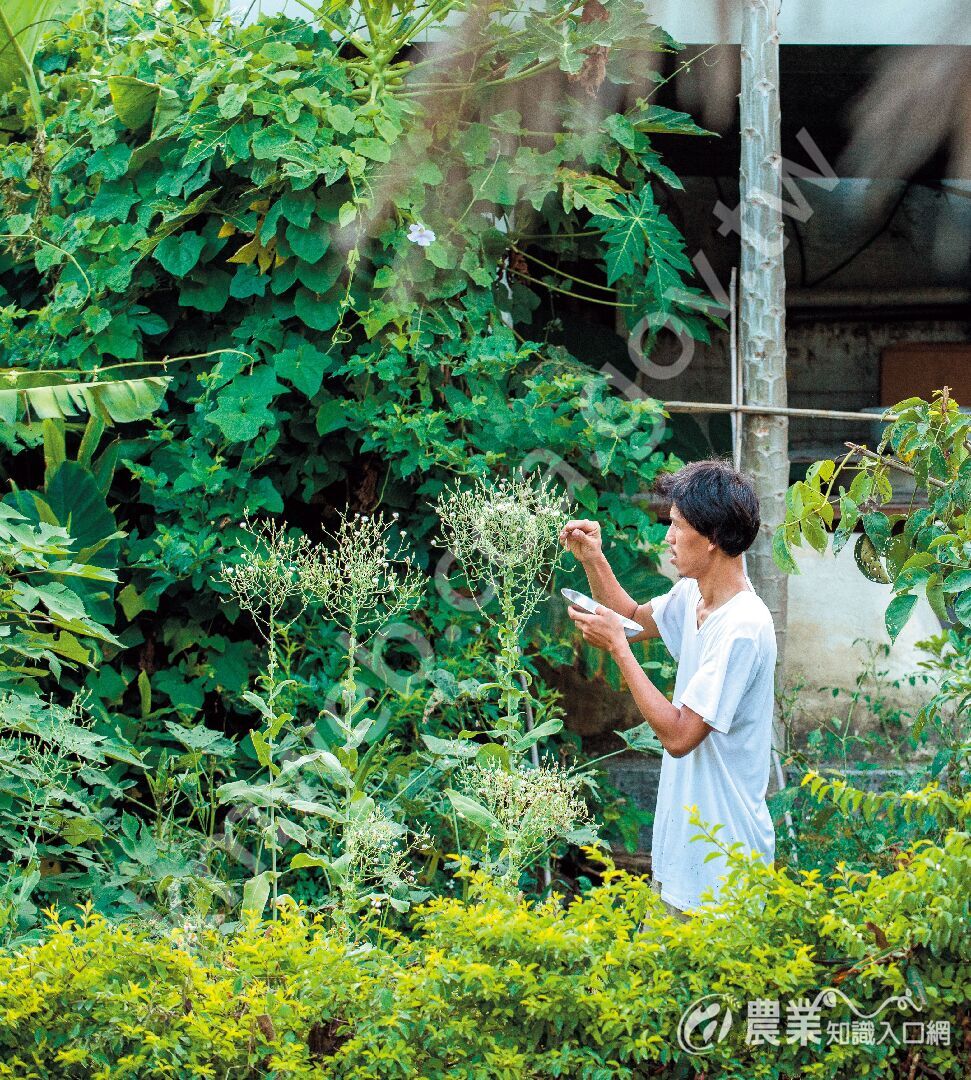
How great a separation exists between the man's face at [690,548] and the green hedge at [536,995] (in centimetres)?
74

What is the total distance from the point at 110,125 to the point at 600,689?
275 cm

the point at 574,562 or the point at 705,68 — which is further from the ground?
the point at 705,68

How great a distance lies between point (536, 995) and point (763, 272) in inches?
117

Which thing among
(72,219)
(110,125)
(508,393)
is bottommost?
(508,393)

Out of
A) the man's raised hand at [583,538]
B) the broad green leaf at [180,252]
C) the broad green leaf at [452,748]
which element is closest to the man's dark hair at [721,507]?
the man's raised hand at [583,538]

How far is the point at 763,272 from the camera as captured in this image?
4367 mm

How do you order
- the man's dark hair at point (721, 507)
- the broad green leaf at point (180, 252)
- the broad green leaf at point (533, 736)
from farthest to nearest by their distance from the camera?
the broad green leaf at point (180, 252)
the broad green leaf at point (533, 736)
the man's dark hair at point (721, 507)

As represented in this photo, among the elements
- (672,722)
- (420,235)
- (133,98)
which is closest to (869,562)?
(672,722)

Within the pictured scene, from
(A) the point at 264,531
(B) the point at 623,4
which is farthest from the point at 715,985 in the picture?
(B) the point at 623,4

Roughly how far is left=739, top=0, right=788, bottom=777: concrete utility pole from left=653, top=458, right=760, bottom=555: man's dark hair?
164 centimetres

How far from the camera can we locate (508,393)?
446 centimetres

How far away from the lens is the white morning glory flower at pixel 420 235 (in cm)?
413

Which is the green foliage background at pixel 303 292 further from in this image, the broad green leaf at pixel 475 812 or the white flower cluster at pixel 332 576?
the broad green leaf at pixel 475 812

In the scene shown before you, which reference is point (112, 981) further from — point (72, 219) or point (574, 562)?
point (72, 219)
